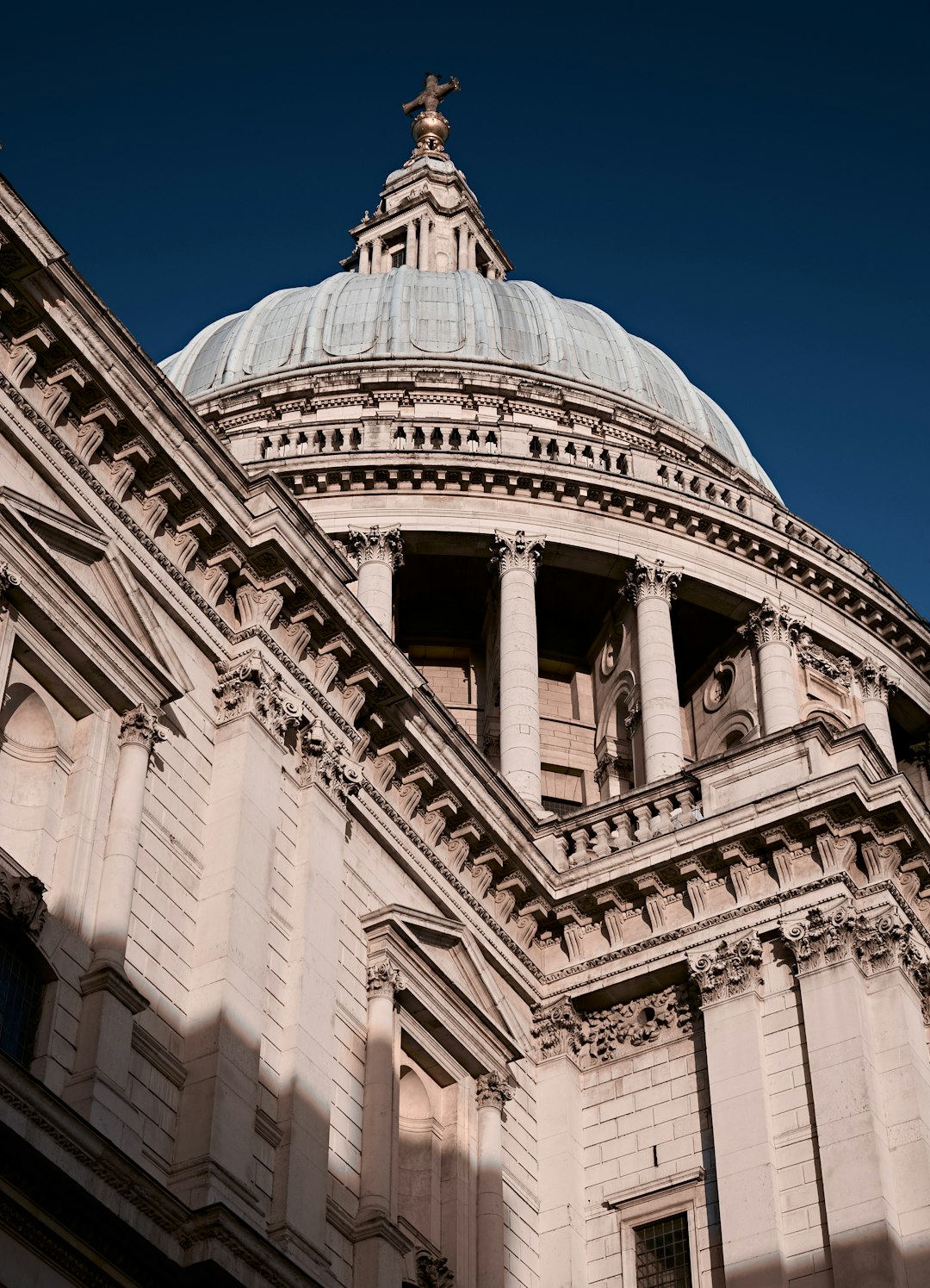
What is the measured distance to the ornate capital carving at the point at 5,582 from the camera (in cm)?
1942

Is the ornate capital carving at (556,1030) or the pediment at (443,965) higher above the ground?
the ornate capital carving at (556,1030)

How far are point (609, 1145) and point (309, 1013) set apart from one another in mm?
6177

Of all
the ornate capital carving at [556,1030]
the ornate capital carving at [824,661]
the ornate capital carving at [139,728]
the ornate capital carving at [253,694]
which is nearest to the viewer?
the ornate capital carving at [139,728]

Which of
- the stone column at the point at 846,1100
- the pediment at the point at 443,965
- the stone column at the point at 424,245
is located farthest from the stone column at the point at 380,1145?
the stone column at the point at 424,245

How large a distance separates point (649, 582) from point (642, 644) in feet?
5.22

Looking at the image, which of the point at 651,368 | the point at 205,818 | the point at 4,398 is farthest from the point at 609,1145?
the point at 651,368

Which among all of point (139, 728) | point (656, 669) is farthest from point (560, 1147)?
point (656, 669)

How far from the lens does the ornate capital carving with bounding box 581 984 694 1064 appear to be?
86.6 feet

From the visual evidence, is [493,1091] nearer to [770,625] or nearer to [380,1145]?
[380,1145]

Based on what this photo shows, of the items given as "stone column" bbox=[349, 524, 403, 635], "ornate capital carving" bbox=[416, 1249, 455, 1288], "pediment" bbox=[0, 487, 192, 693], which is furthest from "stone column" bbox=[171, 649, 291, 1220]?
"stone column" bbox=[349, 524, 403, 635]

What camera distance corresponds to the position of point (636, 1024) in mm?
26781

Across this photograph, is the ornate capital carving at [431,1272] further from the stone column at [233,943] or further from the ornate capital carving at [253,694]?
the ornate capital carving at [253,694]

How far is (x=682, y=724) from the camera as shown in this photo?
4372 cm

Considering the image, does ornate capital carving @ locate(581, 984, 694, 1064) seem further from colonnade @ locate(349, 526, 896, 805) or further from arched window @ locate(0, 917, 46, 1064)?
colonnade @ locate(349, 526, 896, 805)
